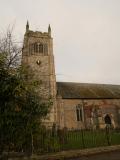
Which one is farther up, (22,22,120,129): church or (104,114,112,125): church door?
(22,22,120,129): church

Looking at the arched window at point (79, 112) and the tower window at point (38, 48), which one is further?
the tower window at point (38, 48)

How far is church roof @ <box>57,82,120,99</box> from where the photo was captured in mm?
37106

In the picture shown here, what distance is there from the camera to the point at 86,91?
39.6 metres

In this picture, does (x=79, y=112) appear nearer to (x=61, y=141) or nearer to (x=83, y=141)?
(x=83, y=141)

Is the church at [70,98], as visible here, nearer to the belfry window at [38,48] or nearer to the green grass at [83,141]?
the belfry window at [38,48]

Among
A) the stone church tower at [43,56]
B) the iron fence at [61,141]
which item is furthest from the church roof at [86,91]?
the iron fence at [61,141]

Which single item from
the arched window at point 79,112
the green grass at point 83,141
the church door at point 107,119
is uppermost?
the arched window at point 79,112

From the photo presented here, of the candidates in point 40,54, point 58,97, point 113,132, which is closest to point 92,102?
point 58,97

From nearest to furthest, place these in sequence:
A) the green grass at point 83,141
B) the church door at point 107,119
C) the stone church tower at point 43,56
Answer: the green grass at point 83,141 → the stone church tower at point 43,56 → the church door at point 107,119

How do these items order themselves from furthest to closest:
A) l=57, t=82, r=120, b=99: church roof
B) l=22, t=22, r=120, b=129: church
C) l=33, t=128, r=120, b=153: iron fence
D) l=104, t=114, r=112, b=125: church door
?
l=104, t=114, r=112, b=125: church door
l=57, t=82, r=120, b=99: church roof
l=22, t=22, r=120, b=129: church
l=33, t=128, r=120, b=153: iron fence

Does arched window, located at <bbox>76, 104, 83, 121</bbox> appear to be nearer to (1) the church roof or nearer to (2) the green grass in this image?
(1) the church roof

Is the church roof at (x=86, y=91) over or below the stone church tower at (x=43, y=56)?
below

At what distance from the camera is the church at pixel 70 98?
114 ft

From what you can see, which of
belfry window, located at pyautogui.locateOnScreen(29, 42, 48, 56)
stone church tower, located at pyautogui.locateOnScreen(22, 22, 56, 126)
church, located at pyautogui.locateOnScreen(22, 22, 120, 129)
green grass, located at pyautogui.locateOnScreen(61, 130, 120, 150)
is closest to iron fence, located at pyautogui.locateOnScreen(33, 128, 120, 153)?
green grass, located at pyautogui.locateOnScreen(61, 130, 120, 150)
